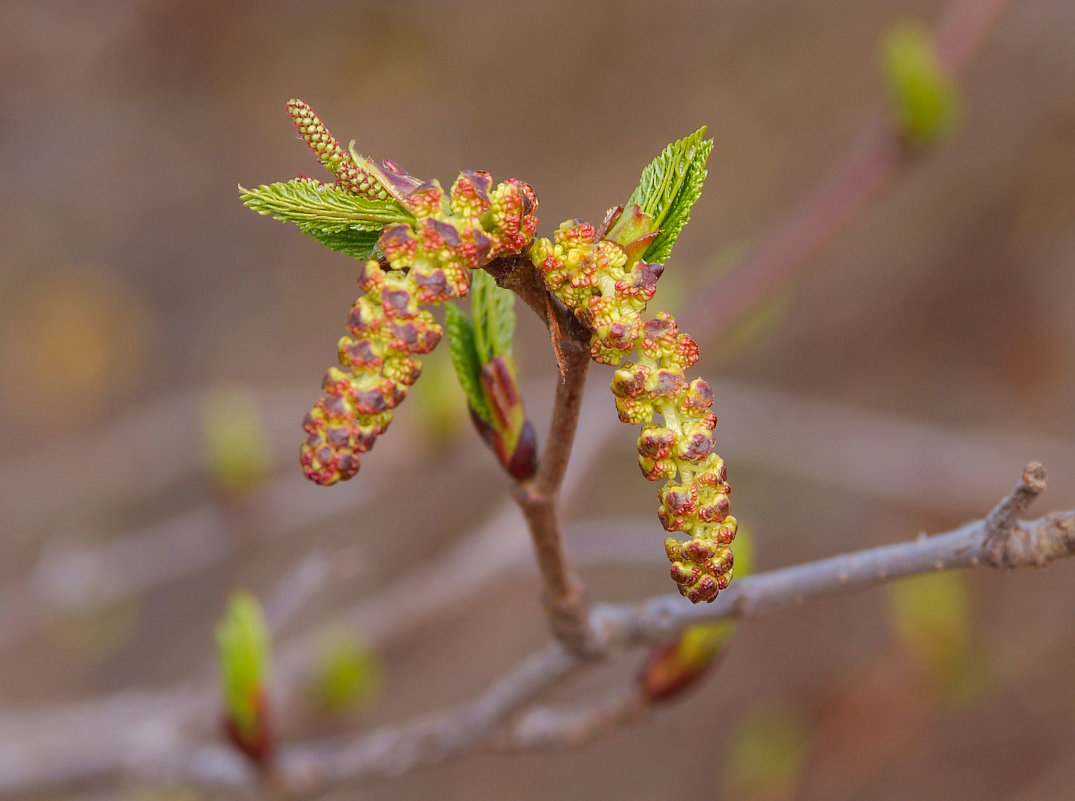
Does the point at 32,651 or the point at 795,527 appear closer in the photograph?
the point at 795,527

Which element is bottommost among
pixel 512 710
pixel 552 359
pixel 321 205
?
pixel 512 710

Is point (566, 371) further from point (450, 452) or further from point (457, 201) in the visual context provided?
point (450, 452)

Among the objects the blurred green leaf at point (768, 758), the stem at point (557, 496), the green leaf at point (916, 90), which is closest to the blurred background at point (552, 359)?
the blurred green leaf at point (768, 758)

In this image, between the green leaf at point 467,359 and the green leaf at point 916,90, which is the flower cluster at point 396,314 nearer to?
the green leaf at point 467,359

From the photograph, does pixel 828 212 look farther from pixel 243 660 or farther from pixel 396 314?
pixel 396 314

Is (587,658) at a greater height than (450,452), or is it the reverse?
(450,452)

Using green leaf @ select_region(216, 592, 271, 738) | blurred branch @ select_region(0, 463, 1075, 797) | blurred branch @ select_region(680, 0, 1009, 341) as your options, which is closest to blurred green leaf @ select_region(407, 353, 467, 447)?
blurred branch @ select_region(680, 0, 1009, 341)

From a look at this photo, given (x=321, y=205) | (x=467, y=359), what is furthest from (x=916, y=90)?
(x=321, y=205)

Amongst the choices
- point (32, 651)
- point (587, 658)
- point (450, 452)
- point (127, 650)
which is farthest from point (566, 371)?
point (32, 651)
